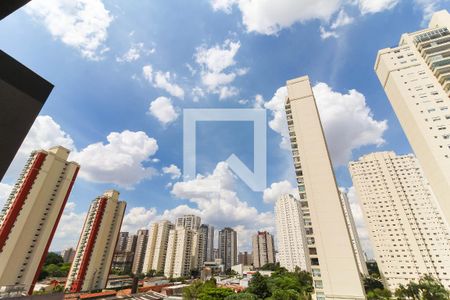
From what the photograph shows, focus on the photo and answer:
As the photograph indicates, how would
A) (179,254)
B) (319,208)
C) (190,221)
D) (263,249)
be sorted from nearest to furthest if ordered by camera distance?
(319,208), (179,254), (190,221), (263,249)

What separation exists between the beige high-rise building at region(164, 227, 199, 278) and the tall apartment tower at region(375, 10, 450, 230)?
75.6 meters

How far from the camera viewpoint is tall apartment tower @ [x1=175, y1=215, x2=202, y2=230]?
367ft

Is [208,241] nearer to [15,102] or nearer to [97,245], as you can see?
[97,245]

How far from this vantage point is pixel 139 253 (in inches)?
3676

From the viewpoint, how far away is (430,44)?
2884cm

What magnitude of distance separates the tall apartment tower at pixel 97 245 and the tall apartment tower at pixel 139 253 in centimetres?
4642

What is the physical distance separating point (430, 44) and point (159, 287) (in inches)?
2686

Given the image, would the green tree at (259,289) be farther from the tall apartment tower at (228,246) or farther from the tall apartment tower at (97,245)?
the tall apartment tower at (228,246)

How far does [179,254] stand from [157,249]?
34.5 feet

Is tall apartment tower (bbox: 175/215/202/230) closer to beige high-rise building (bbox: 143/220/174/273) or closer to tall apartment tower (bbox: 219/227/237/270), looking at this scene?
tall apartment tower (bbox: 219/227/237/270)

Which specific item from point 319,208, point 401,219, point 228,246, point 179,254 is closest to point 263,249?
point 228,246

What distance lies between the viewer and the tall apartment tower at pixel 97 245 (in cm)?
4425

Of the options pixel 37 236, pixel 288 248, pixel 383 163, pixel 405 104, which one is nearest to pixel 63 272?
pixel 37 236

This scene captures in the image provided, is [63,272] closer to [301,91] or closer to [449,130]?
[301,91]
